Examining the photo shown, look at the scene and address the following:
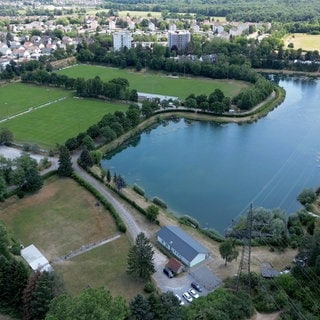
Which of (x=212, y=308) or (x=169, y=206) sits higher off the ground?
(x=212, y=308)

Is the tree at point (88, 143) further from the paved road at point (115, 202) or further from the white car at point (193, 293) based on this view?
the white car at point (193, 293)

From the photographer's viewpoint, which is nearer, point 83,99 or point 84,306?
point 84,306

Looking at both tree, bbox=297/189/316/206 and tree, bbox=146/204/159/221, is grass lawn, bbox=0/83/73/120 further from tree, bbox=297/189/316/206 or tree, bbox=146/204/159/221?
tree, bbox=297/189/316/206

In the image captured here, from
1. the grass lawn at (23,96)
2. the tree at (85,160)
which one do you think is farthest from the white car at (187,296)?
the grass lawn at (23,96)

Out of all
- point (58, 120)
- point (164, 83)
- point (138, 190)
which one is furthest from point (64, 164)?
point (164, 83)

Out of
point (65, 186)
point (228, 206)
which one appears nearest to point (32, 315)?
point (65, 186)

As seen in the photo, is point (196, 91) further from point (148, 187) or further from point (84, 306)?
point (84, 306)

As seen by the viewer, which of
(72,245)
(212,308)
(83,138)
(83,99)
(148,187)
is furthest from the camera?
(83,99)

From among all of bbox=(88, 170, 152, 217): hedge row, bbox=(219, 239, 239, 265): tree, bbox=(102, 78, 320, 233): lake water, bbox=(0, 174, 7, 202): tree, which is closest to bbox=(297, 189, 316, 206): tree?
bbox=(102, 78, 320, 233): lake water
